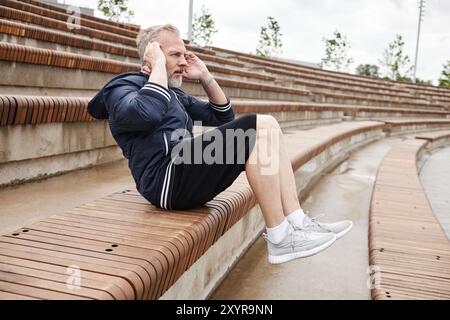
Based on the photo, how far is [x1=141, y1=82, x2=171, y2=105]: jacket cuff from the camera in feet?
6.33

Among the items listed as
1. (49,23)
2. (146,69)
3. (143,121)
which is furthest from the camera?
(49,23)

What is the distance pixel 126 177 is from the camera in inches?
120

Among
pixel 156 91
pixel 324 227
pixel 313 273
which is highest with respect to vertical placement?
pixel 156 91

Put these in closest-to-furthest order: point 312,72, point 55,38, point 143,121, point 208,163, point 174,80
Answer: point 143,121
point 208,163
point 174,80
point 55,38
point 312,72

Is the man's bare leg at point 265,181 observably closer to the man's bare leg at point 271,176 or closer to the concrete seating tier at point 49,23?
the man's bare leg at point 271,176

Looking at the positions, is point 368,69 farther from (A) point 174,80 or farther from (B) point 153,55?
(B) point 153,55

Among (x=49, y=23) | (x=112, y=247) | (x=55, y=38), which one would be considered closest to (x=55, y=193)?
(x=112, y=247)

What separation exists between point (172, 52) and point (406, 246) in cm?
163

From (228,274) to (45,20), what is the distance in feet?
13.9

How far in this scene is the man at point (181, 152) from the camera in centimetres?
197

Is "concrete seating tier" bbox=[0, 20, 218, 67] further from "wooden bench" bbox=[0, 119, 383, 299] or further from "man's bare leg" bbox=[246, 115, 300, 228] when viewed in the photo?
"man's bare leg" bbox=[246, 115, 300, 228]

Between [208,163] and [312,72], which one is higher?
[312,72]

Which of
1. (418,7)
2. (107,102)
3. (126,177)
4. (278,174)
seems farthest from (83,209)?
(418,7)

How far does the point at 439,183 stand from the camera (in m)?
5.82
